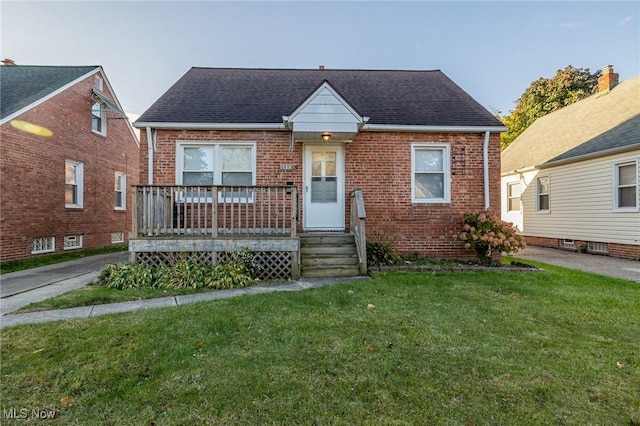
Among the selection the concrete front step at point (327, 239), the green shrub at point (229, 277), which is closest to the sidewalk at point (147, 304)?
the green shrub at point (229, 277)

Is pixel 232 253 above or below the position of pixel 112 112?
below

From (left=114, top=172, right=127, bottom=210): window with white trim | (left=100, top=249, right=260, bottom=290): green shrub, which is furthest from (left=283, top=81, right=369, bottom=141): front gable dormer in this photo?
(left=114, top=172, right=127, bottom=210): window with white trim

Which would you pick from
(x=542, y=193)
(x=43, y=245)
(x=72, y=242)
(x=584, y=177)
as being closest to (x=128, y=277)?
(x=43, y=245)

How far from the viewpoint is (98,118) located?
12570 mm

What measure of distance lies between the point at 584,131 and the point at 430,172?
345 inches

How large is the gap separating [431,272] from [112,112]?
45.9 ft

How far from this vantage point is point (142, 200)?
6621mm

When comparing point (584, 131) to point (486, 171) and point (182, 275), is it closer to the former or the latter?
point (486, 171)

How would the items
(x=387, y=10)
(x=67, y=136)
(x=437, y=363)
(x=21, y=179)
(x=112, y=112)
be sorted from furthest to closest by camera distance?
1. (x=112, y=112)
2. (x=387, y=10)
3. (x=67, y=136)
4. (x=21, y=179)
5. (x=437, y=363)

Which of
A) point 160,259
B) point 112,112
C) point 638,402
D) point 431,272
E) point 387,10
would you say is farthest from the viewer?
point 112,112

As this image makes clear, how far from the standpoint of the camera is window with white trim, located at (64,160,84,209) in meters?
10.9

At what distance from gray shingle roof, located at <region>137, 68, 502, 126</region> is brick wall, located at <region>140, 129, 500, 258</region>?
47 cm

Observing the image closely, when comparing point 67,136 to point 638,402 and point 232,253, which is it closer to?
point 232,253

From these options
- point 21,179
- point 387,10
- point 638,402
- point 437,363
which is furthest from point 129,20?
point 638,402
